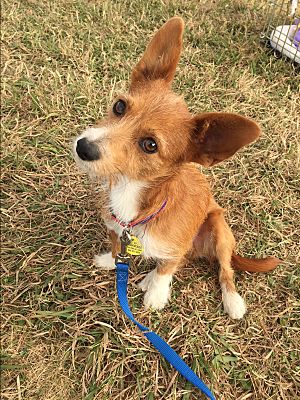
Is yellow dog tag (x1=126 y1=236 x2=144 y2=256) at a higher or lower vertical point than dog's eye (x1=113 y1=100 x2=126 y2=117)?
lower

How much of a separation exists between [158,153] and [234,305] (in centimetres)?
165

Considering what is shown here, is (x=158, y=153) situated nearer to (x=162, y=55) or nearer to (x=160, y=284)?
(x=162, y=55)

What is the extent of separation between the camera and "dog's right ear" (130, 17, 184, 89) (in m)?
2.43

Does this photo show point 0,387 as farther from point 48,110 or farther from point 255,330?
point 48,110

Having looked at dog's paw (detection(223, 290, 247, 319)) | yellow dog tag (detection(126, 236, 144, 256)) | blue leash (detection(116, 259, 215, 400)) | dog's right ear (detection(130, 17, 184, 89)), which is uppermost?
dog's right ear (detection(130, 17, 184, 89))

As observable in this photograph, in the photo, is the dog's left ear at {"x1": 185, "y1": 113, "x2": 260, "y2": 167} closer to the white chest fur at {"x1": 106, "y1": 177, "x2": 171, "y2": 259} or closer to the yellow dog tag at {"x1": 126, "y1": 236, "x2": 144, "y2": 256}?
the white chest fur at {"x1": 106, "y1": 177, "x2": 171, "y2": 259}

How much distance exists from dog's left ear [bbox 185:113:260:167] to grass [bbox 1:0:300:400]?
4.97 ft

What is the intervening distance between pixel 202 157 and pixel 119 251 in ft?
3.83

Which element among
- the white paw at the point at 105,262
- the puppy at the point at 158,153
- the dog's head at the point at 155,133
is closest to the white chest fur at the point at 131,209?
the puppy at the point at 158,153

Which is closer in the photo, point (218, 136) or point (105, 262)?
point (218, 136)

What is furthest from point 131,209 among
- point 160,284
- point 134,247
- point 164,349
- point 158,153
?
point 164,349

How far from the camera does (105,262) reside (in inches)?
142

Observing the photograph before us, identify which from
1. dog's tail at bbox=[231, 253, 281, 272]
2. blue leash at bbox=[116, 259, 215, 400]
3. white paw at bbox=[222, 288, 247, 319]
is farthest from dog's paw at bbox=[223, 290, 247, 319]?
blue leash at bbox=[116, 259, 215, 400]

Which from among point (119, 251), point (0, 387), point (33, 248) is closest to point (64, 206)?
point (33, 248)
